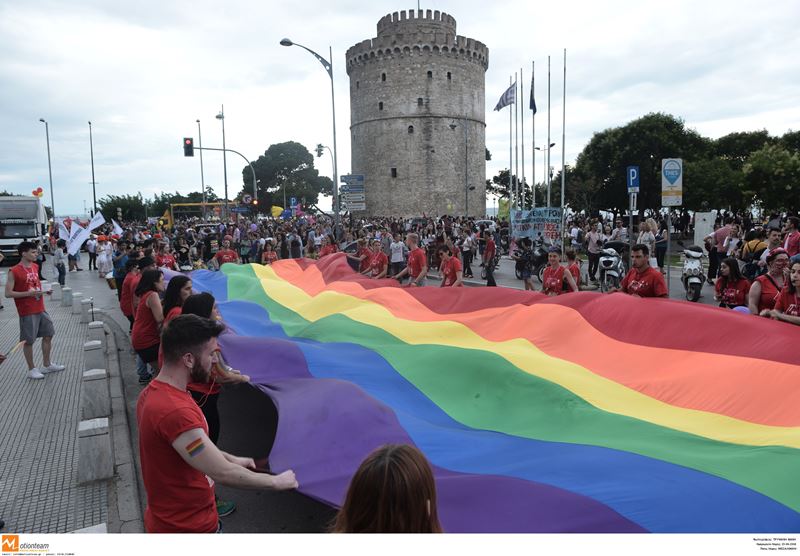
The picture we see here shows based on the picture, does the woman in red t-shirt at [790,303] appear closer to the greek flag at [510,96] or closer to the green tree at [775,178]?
the greek flag at [510,96]

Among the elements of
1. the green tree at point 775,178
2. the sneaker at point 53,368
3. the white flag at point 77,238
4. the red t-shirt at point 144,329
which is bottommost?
the sneaker at point 53,368

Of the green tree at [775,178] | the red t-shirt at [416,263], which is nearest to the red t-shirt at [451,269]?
the red t-shirt at [416,263]

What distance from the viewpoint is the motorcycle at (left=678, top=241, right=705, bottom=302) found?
12680mm

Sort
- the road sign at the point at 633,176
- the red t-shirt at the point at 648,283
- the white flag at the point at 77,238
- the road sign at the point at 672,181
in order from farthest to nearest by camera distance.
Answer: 1. the white flag at the point at 77,238
2. the road sign at the point at 633,176
3. the road sign at the point at 672,181
4. the red t-shirt at the point at 648,283

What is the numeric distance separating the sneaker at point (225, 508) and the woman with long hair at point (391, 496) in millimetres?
3321

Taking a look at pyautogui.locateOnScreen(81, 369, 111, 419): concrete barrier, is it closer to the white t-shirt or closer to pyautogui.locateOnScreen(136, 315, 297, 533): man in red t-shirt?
pyautogui.locateOnScreen(136, 315, 297, 533): man in red t-shirt

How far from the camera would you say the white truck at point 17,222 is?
2792 cm

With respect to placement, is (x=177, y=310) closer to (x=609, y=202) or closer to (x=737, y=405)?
(x=737, y=405)

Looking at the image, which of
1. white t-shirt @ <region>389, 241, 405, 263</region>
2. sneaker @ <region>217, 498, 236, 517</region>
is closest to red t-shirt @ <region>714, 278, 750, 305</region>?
sneaker @ <region>217, 498, 236, 517</region>

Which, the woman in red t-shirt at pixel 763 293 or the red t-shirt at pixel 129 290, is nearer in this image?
the woman in red t-shirt at pixel 763 293

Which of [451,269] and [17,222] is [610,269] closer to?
[451,269]

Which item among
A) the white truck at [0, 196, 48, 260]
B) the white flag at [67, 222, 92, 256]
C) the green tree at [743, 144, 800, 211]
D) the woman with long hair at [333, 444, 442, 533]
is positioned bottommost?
the woman with long hair at [333, 444, 442, 533]

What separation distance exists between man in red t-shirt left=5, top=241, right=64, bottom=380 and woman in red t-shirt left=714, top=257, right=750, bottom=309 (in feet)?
29.6

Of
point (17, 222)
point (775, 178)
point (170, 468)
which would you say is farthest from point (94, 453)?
point (775, 178)
